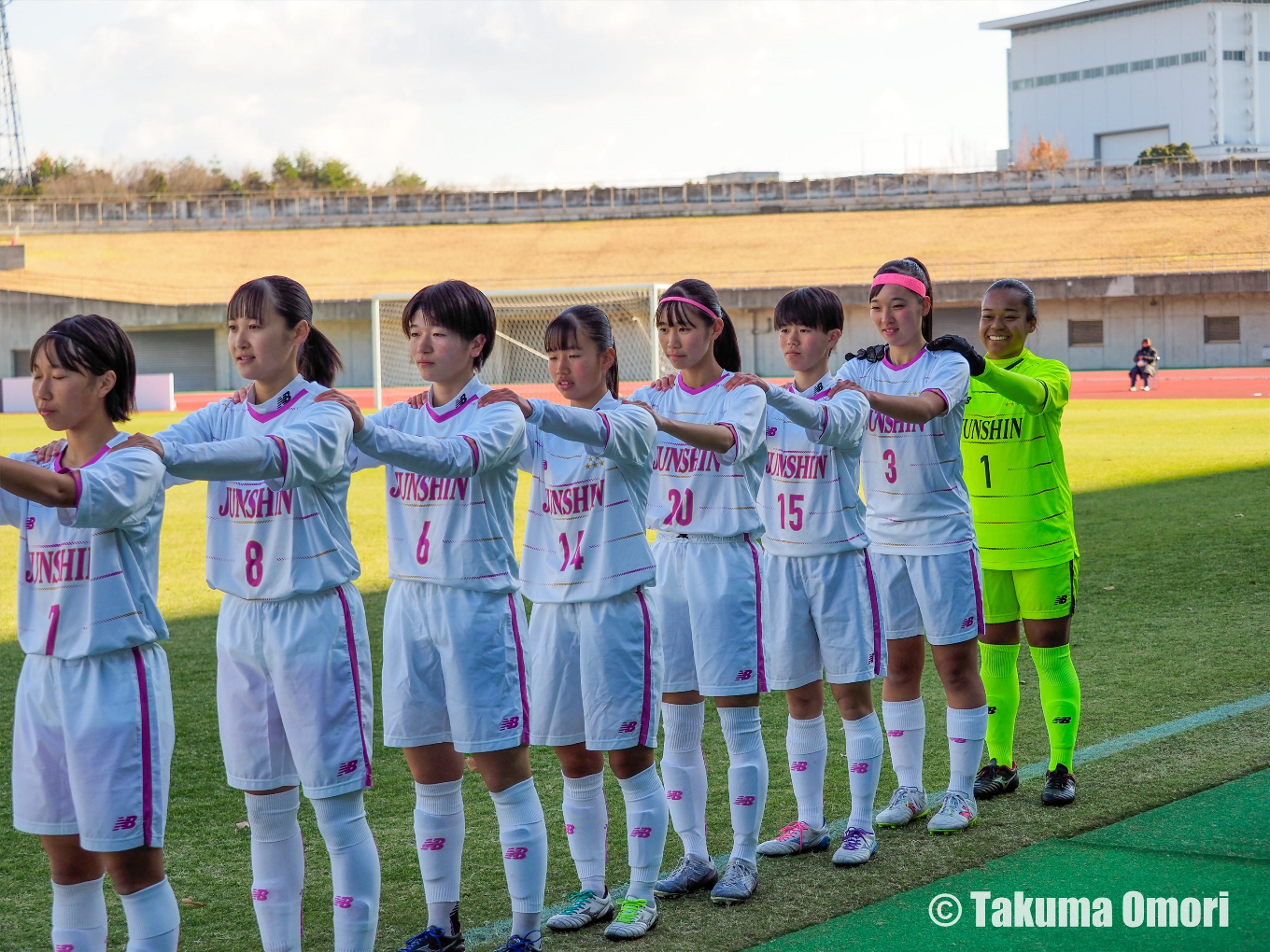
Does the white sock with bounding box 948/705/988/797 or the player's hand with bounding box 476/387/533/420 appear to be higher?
the player's hand with bounding box 476/387/533/420

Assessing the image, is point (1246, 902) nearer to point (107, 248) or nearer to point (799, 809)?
point (799, 809)

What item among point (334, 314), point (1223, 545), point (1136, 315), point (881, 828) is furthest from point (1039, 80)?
point (881, 828)

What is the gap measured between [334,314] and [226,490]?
41.7 meters

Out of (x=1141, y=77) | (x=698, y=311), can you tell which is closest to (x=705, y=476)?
(x=698, y=311)

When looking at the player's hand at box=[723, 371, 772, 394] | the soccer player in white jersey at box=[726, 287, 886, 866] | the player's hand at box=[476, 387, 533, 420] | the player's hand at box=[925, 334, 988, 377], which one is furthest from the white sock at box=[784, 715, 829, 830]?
the player's hand at box=[476, 387, 533, 420]

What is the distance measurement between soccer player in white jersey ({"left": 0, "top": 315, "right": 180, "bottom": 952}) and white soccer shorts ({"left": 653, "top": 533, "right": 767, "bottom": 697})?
1620 mm

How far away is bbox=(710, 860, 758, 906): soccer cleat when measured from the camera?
12.8ft

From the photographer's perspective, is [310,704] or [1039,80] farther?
[1039,80]

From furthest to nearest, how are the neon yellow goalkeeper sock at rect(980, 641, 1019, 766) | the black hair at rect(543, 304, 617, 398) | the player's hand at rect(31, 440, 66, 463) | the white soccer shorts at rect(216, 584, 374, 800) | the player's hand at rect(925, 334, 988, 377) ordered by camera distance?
1. the neon yellow goalkeeper sock at rect(980, 641, 1019, 766)
2. the player's hand at rect(925, 334, 988, 377)
3. the black hair at rect(543, 304, 617, 398)
4. the white soccer shorts at rect(216, 584, 374, 800)
5. the player's hand at rect(31, 440, 66, 463)

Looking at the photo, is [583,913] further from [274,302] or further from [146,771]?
[274,302]

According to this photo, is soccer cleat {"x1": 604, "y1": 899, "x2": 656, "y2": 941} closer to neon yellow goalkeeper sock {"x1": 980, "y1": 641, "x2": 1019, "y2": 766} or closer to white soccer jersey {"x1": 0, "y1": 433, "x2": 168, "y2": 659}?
white soccer jersey {"x1": 0, "y1": 433, "x2": 168, "y2": 659}

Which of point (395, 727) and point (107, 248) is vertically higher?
point (107, 248)

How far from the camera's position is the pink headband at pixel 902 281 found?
15.3 feet

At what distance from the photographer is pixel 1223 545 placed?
1005cm
